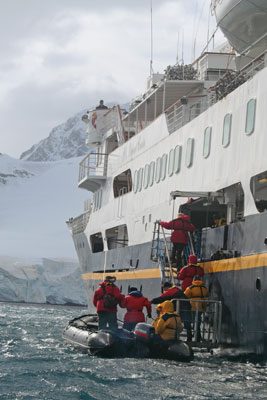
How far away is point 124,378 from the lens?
34.6ft

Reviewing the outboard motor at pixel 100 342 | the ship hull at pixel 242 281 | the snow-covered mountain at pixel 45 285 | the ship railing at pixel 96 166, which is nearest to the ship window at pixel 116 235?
the ship railing at pixel 96 166

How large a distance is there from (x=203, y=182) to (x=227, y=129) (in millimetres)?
1611

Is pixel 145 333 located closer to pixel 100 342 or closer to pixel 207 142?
pixel 100 342

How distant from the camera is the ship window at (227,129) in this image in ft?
46.0

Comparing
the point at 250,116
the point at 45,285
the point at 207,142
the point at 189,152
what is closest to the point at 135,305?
the point at 207,142

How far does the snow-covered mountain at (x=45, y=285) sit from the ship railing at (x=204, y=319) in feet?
152

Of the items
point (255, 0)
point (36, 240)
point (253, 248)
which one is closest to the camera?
point (253, 248)

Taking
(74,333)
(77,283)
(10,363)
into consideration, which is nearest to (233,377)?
(10,363)

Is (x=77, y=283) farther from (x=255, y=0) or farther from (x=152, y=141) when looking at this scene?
(x=255, y=0)

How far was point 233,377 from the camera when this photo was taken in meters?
10.9

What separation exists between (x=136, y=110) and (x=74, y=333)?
34.1 ft

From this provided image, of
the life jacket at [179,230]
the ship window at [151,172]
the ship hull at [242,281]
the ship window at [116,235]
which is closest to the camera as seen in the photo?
the ship hull at [242,281]

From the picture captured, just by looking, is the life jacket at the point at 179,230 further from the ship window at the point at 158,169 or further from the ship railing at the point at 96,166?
the ship railing at the point at 96,166

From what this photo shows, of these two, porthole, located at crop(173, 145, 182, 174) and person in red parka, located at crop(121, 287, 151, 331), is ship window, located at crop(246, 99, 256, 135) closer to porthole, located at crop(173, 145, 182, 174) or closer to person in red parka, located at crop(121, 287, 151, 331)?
porthole, located at crop(173, 145, 182, 174)
